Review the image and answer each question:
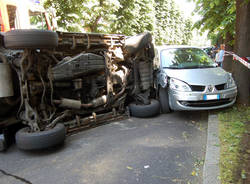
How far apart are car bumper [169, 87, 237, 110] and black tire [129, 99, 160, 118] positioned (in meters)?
0.52

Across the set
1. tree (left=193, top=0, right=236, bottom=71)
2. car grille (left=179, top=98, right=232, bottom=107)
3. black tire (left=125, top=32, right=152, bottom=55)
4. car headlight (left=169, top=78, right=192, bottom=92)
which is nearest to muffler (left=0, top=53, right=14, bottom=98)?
black tire (left=125, top=32, right=152, bottom=55)

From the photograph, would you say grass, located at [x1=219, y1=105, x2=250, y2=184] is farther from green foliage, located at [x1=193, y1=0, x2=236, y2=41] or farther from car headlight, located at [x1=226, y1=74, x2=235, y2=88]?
green foliage, located at [x1=193, y1=0, x2=236, y2=41]

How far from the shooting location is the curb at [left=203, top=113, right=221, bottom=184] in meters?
2.37

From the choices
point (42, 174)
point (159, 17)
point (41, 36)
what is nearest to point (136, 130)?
point (42, 174)

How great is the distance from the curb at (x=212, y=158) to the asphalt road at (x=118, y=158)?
0.11 meters

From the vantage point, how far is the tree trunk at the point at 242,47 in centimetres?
482

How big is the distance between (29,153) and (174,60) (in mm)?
3959

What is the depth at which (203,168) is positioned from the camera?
8.68ft

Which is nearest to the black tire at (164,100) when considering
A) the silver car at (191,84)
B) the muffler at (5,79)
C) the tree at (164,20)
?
the silver car at (191,84)

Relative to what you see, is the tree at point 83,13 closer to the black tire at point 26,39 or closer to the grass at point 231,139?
the black tire at point 26,39

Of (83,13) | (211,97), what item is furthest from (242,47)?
(83,13)

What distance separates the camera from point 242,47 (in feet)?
16.3

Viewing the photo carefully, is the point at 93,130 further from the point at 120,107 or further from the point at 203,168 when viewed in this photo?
the point at 203,168

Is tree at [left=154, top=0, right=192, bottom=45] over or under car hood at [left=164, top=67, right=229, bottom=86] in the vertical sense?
over
